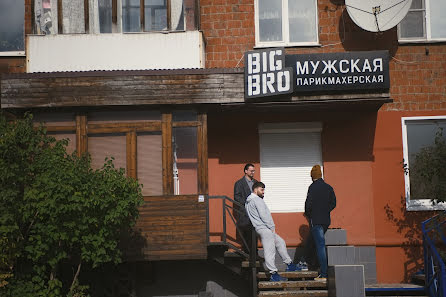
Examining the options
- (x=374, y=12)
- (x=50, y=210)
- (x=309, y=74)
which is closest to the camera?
(x=50, y=210)

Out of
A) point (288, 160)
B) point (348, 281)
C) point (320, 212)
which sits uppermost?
point (288, 160)

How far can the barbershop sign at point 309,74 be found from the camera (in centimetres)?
1344

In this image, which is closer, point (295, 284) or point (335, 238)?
point (295, 284)

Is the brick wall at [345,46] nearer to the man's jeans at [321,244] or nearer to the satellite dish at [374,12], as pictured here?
the satellite dish at [374,12]

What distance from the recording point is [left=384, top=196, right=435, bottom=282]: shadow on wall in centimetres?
1434

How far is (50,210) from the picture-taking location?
36.0 feet

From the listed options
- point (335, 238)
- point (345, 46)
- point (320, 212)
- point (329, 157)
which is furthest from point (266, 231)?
point (345, 46)

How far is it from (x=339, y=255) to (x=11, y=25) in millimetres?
8032

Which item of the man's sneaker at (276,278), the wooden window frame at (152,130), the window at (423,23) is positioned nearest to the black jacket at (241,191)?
the wooden window frame at (152,130)

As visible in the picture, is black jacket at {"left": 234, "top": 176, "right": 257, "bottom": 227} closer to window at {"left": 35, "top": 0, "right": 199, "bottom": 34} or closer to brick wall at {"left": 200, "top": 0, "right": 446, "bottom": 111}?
brick wall at {"left": 200, "top": 0, "right": 446, "bottom": 111}

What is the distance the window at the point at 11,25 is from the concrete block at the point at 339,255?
7505 mm

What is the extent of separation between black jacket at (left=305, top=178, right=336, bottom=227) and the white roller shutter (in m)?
1.71

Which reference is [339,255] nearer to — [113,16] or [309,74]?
[309,74]

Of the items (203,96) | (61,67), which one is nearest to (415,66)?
(203,96)
